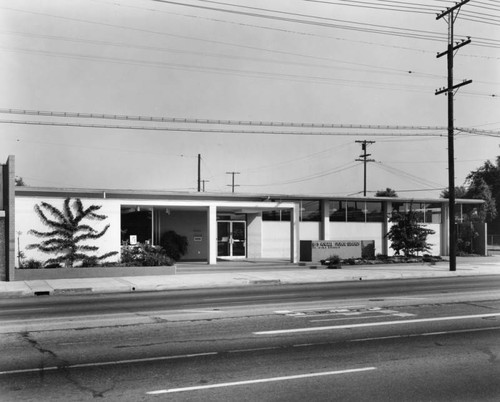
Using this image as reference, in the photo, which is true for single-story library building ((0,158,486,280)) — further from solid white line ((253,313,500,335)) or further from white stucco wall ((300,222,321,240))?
solid white line ((253,313,500,335))

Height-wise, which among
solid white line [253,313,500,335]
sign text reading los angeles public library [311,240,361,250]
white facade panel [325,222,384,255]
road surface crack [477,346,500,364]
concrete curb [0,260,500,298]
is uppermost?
white facade panel [325,222,384,255]

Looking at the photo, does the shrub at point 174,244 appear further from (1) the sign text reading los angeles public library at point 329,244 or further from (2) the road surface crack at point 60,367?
(2) the road surface crack at point 60,367

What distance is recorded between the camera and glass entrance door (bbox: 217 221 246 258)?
106 ft

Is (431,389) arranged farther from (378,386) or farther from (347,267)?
(347,267)

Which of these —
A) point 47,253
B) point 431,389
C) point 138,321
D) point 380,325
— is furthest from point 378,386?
point 47,253

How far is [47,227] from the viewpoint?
22500 mm

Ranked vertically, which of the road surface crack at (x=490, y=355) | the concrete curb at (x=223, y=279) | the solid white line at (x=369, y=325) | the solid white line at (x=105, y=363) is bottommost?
the concrete curb at (x=223, y=279)

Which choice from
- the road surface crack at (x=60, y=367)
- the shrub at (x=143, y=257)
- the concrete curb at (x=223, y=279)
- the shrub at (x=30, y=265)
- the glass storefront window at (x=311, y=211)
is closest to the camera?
the road surface crack at (x=60, y=367)

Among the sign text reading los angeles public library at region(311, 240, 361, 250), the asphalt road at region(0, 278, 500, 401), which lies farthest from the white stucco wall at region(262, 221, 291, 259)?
the asphalt road at region(0, 278, 500, 401)

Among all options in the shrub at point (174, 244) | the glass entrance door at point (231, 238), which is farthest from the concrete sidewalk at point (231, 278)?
the glass entrance door at point (231, 238)

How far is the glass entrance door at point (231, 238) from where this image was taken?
3228 centimetres

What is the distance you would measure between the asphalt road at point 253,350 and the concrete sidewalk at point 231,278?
375 centimetres

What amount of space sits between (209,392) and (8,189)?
17.0m

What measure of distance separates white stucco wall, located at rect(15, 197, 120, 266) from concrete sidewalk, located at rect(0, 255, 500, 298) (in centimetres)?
236
